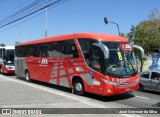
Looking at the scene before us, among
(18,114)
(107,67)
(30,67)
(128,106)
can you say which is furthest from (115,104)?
(30,67)

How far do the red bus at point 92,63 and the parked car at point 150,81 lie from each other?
2411 millimetres

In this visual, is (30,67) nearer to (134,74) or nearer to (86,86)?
(86,86)

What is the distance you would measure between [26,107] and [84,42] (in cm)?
485

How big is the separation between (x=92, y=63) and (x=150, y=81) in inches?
173

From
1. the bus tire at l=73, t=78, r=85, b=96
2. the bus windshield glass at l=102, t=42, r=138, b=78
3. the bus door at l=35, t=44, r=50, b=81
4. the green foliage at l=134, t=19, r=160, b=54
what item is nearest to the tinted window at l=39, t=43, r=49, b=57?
the bus door at l=35, t=44, r=50, b=81

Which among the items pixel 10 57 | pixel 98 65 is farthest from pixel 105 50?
pixel 10 57

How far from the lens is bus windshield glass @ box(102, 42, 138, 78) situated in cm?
1312

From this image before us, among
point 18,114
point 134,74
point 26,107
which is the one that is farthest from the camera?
point 134,74

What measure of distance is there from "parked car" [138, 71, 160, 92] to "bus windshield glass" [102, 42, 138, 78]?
261cm

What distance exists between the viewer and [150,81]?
16547 mm

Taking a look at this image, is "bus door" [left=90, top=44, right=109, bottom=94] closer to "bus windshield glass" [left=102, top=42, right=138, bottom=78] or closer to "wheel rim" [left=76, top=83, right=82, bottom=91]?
"bus windshield glass" [left=102, top=42, right=138, bottom=78]

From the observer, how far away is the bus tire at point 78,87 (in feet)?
48.3

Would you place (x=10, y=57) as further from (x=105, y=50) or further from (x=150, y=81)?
(x=105, y=50)

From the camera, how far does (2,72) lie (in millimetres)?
28391
